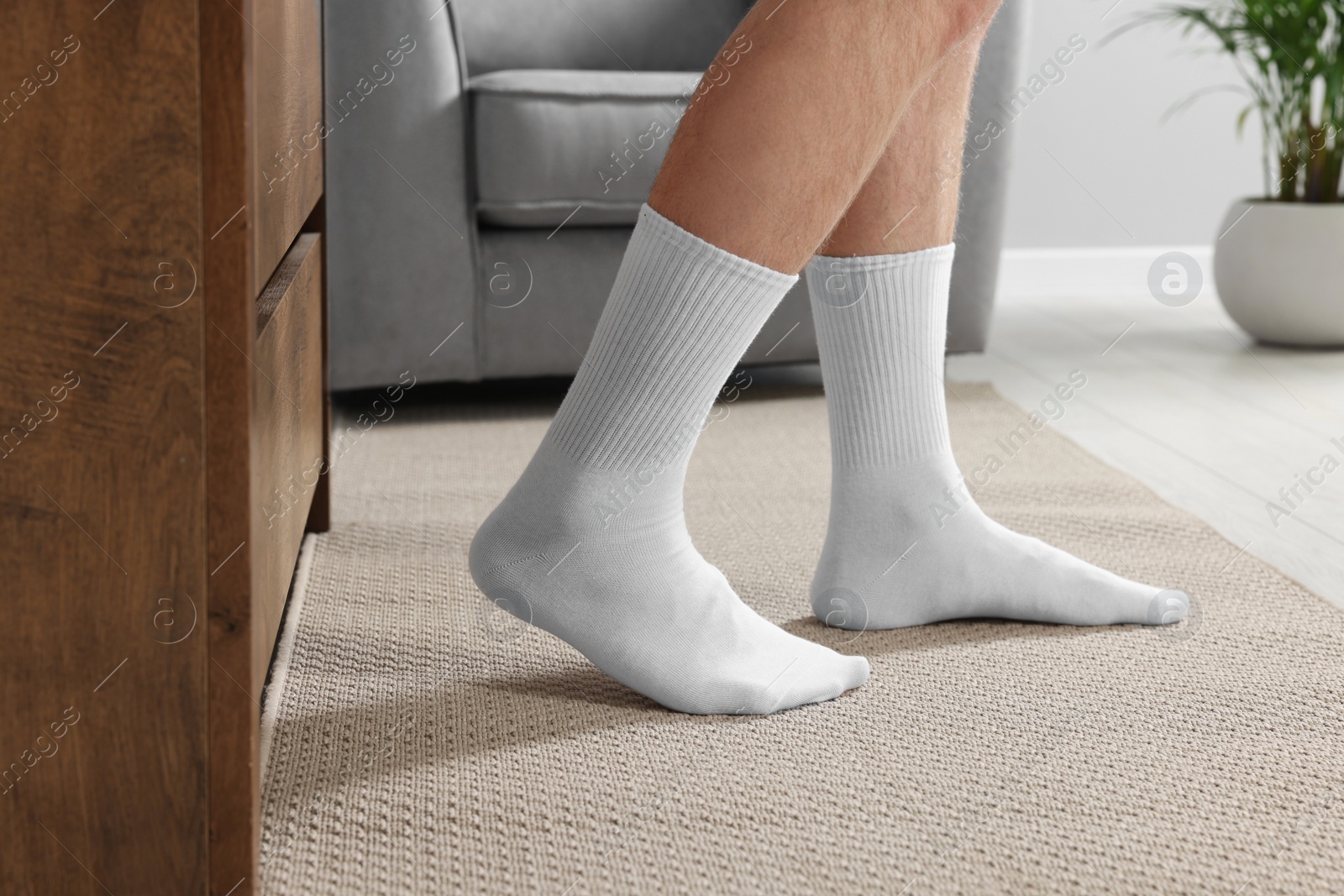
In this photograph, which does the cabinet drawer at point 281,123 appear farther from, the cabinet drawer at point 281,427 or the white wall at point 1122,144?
the white wall at point 1122,144

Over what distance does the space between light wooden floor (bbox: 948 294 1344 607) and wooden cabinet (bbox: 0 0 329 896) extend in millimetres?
834

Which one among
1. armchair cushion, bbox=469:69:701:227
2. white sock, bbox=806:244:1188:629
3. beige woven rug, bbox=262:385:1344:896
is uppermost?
armchair cushion, bbox=469:69:701:227

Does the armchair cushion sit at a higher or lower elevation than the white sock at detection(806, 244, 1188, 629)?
higher

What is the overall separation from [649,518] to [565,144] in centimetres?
90

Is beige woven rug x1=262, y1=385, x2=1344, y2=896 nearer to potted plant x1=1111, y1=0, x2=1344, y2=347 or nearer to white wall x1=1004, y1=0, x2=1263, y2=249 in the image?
potted plant x1=1111, y1=0, x2=1344, y2=347

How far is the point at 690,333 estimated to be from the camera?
2.10 ft

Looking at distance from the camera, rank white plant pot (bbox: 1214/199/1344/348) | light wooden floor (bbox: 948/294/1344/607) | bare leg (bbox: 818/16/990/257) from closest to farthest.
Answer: bare leg (bbox: 818/16/990/257)
light wooden floor (bbox: 948/294/1344/607)
white plant pot (bbox: 1214/199/1344/348)

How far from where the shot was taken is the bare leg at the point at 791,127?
623 mm

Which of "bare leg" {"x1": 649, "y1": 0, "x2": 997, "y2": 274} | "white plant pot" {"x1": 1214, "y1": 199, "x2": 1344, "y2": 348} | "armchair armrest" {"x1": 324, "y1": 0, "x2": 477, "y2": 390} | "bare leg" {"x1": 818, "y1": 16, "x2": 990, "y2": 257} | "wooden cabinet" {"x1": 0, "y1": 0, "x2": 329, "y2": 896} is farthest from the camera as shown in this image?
"white plant pot" {"x1": 1214, "y1": 199, "x2": 1344, "y2": 348}

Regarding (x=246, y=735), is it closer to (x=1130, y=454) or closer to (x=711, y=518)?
(x=711, y=518)

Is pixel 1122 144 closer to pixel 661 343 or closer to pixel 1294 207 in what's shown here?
pixel 1294 207

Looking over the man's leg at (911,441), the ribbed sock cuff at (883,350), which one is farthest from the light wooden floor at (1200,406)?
the ribbed sock cuff at (883,350)

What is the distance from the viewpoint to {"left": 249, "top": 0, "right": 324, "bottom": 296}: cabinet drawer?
1.79ft

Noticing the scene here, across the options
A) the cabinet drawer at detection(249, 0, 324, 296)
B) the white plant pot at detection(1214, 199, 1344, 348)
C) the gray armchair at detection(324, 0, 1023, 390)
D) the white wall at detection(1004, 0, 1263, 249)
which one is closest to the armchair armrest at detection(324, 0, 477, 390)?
the gray armchair at detection(324, 0, 1023, 390)
